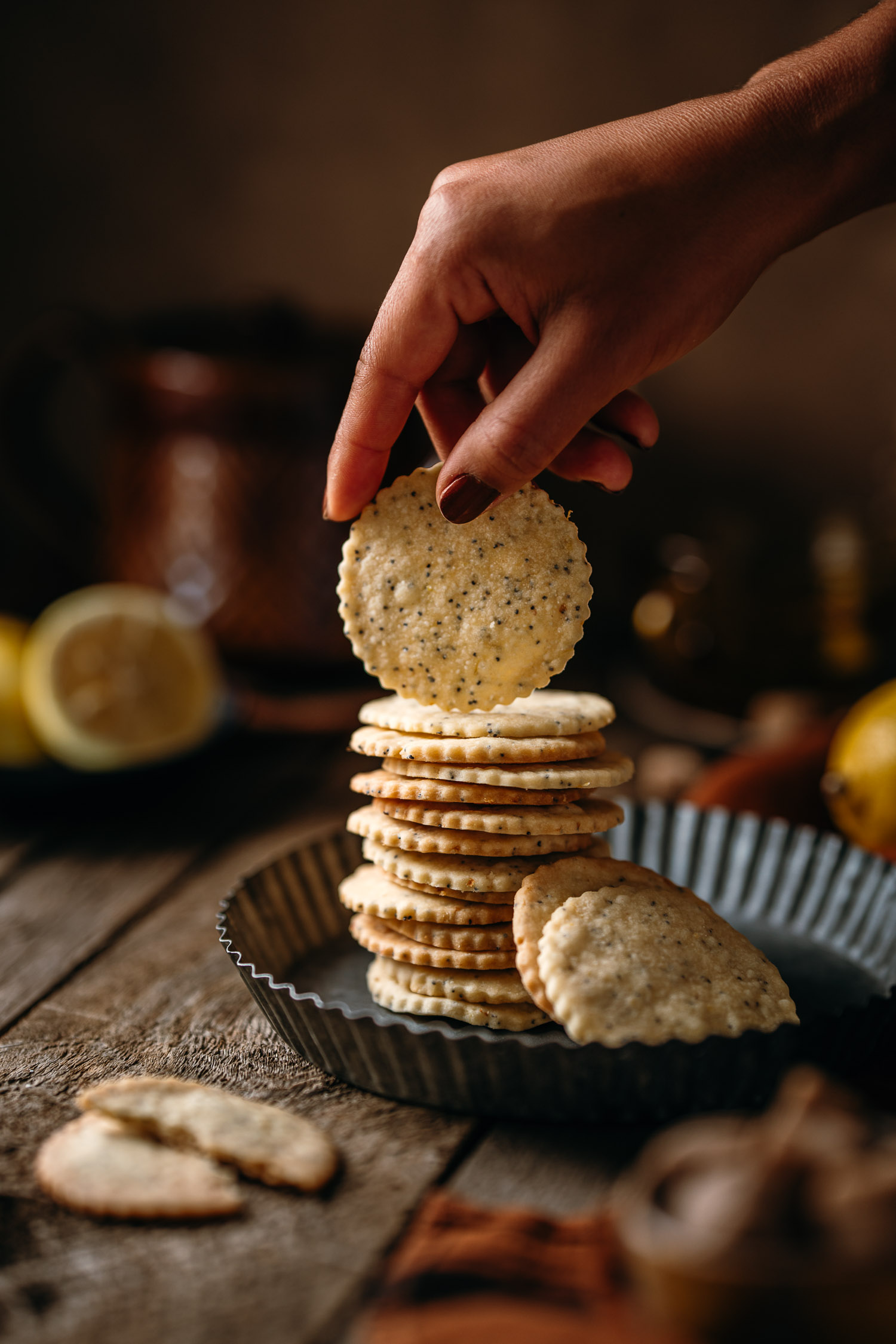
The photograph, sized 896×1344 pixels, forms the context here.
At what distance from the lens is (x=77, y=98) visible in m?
2.68

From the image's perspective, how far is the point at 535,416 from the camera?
1.02 metres

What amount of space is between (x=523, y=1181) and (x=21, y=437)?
2.17m

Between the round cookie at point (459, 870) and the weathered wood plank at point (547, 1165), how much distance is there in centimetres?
23

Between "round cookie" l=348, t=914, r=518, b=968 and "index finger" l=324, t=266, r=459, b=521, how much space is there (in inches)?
19.3

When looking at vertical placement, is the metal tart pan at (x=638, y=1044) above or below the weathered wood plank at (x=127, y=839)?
below

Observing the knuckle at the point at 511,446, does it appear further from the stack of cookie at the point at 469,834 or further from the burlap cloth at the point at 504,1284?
the burlap cloth at the point at 504,1284

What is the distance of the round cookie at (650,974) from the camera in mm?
917

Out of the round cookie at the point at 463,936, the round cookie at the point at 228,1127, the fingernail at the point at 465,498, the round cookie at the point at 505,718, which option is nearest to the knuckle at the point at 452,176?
the fingernail at the point at 465,498

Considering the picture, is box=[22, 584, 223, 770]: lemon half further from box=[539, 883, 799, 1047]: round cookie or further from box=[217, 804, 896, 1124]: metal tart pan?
box=[539, 883, 799, 1047]: round cookie

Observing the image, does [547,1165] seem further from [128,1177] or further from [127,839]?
[127,839]

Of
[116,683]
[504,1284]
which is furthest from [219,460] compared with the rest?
[504,1284]

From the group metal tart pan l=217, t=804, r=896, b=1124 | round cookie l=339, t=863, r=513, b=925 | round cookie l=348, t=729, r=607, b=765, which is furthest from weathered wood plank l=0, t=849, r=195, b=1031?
round cookie l=348, t=729, r=607, b=765

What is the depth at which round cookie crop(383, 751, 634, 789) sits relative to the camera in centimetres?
105

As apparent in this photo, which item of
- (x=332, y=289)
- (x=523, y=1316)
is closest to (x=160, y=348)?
(x=332, y=289)
